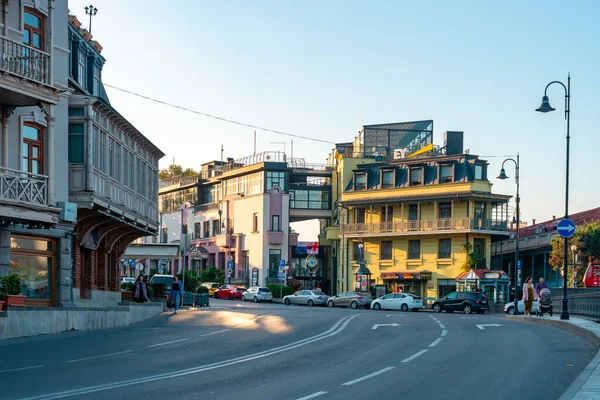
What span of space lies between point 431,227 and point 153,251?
32406mm

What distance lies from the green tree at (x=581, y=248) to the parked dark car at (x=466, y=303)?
49.4ft

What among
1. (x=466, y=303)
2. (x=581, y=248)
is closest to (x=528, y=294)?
(x=466, y=303)

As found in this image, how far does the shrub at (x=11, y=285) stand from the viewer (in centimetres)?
2359

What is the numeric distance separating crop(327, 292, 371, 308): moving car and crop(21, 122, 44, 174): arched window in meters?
40.0

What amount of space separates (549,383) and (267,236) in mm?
74682

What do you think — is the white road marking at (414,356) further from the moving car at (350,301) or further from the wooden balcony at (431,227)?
the wooden balcony at (431,227)

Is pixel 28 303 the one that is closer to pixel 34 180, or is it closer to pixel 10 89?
pixel 34 180

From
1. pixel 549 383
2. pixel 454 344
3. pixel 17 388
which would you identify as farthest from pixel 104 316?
pixel 549 383

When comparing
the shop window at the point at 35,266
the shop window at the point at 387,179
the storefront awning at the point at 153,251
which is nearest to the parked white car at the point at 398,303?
the storefront awning at the point at 153,251

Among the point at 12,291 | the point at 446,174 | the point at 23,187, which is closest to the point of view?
the point at 12,291

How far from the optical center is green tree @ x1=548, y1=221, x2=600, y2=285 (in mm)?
70750

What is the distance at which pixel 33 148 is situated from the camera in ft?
89.5

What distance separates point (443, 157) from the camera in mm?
75812

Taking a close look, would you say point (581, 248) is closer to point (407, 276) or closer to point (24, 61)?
point (407, 276)
